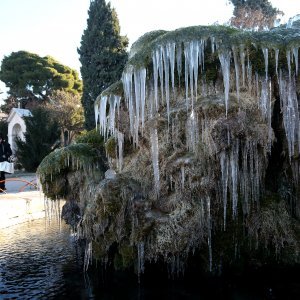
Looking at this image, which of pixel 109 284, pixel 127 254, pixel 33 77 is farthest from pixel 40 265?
pixel 33 77

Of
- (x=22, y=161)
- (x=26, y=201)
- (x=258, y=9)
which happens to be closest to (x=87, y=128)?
(x=22, y=161)

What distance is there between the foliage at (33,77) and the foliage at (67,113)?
20.6 feet

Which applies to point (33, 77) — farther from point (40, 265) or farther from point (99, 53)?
point (40, 265)

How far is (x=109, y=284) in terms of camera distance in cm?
729

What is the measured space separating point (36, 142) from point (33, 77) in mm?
22465

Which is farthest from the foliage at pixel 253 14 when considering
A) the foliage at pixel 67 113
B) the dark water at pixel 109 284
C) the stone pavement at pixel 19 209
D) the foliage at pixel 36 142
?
the dark water at pixel 109 284

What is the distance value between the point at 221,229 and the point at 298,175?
1857 mm

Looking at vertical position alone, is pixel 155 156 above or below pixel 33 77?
below

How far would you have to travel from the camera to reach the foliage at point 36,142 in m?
27.0

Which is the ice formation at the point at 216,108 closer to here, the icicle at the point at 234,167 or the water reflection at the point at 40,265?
the icicle at the point at 234,167

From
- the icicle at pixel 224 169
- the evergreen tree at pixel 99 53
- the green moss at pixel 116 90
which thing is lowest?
the icicle at pixel 224 169

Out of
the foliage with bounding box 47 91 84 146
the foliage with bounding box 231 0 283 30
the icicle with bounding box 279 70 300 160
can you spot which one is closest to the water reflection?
the icicle with bounding box 279 70 300 160

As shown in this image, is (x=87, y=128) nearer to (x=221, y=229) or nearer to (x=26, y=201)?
(x=26, y=201)

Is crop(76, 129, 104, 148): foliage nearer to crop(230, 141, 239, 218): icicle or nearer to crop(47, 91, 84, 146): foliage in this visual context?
crop(230, 141, 239, 218): icicle
